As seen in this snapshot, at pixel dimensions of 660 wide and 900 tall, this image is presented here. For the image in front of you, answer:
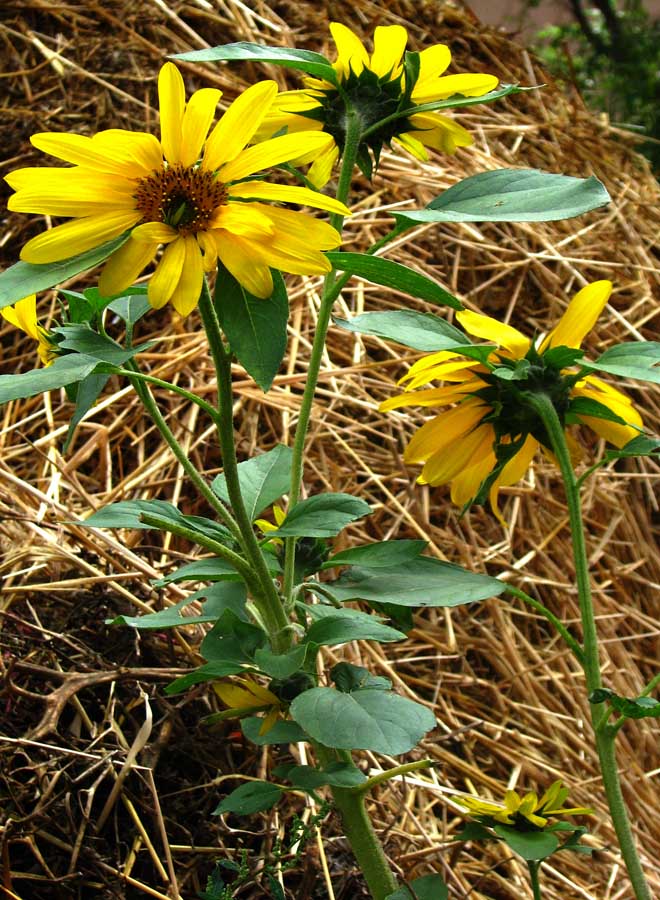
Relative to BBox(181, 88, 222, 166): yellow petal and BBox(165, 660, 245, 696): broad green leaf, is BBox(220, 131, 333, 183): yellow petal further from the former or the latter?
BBox(165, 660, 245, 696): broad green leaf

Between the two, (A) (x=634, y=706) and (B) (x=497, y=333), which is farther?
(B) (x=497, y=333)

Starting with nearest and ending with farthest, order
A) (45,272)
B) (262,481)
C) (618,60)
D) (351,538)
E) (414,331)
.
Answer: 1. (45,272)
2. (414,331)
3. (262,481)
4. (351,538)
5. (618,60)

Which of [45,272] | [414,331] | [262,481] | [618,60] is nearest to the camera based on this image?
[45,272]

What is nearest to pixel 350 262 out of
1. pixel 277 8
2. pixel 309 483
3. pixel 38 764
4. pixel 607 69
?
pixel 38 764

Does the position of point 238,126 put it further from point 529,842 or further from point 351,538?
point 351,538

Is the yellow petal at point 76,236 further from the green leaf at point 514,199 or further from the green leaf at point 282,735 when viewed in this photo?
the green leaf at point 282,735

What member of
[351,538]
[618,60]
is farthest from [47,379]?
[618,60]
